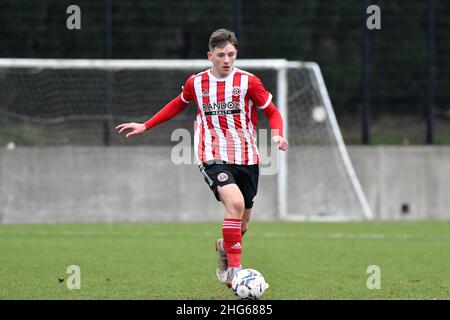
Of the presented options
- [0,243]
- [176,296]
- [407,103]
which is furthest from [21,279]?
[407,103]

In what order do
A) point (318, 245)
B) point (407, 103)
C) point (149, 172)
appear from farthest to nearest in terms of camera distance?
point (407, 103) < point (149, 172) < point (318, 245)

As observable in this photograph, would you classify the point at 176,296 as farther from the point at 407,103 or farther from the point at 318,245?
the point at 407,103

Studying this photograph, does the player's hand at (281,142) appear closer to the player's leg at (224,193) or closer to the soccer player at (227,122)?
the soccer player at (227,122)

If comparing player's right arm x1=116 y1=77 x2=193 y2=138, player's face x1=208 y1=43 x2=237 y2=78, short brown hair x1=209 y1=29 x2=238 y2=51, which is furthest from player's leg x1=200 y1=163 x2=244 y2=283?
short brown hair x1=209 y1=29 x2=238 y2=51

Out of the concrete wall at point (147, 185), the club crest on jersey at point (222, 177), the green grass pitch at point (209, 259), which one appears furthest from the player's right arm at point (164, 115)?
the concrete wall at point (147, 185)

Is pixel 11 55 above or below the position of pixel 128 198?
above

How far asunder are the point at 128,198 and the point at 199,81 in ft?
25.6

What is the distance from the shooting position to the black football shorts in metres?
8.20

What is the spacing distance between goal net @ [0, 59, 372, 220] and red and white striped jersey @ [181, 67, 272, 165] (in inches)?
296

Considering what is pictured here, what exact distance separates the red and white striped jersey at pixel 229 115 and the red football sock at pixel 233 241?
545 mm

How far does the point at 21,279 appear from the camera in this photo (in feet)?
28.6

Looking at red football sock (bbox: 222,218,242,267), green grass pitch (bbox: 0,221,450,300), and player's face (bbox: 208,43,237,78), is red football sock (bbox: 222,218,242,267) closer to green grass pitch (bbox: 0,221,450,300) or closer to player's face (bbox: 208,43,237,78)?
green grass pitch (bbox: 0,221,450,300)

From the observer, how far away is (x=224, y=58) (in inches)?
324

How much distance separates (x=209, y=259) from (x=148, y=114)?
21.7 ft
